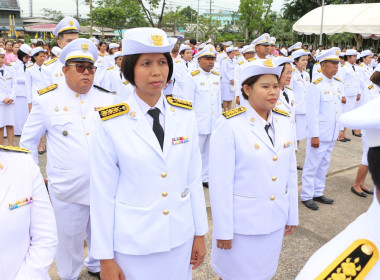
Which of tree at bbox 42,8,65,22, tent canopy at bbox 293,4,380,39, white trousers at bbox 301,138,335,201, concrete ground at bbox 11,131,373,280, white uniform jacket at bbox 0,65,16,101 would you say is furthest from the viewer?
tree at bbox 42,8,65,22

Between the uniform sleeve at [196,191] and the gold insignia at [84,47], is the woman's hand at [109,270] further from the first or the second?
the gold insignia at [84,47]

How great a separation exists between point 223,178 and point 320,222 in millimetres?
2518

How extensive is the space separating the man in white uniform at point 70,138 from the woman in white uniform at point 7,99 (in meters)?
4.33

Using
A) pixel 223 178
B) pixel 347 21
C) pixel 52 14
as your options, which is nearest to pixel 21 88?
pixel 223 178

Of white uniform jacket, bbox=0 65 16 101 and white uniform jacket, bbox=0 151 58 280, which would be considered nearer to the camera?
white uniform jacket, bbox=0 151 58 280

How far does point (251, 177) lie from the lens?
96.7 inches

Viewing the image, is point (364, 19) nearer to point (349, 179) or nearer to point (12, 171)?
point (349, 179)

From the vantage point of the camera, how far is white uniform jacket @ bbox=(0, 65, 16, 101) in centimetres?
666

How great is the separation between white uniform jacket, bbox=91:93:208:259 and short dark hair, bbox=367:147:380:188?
3.62 feet

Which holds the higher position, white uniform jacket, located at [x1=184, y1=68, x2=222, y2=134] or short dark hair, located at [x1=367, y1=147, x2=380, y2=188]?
short dark hair, located at [x1=367, y1=147, x2=380, y2=188]

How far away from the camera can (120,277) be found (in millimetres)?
1914

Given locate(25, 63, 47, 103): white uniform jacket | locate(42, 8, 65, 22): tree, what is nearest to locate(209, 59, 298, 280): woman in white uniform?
locate(25, 63, 47, 103): white uniform jacket

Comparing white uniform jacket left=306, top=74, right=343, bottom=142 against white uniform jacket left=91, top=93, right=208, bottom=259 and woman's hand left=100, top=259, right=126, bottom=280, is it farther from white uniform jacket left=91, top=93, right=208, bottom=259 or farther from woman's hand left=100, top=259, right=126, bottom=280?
woman's hand left=100, top=259, right=126, bottom=280

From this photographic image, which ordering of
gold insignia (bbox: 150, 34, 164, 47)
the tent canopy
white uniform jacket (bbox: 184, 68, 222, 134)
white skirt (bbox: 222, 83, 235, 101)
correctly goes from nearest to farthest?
gold insignia (bbox: 150, 34, 164, 47) < white uniform jacket (bbox: 184, 68, 222, 134) < white skirt (bbox: 222, 83, 235, 101) < the tent canopy
